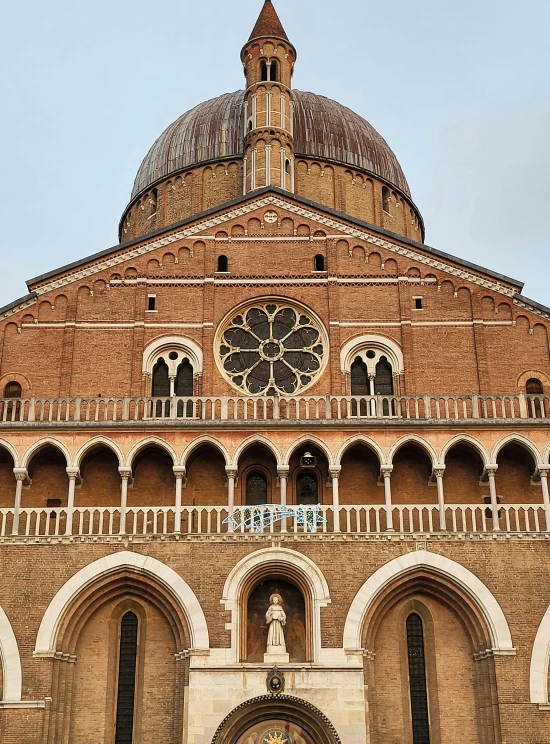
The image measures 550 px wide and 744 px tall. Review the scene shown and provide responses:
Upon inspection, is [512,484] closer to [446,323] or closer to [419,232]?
[446,323]

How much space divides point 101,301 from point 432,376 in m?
8.44

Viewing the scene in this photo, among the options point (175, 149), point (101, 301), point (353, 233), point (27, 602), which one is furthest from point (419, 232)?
point (27, 602)

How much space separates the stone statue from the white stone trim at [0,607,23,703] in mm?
5245

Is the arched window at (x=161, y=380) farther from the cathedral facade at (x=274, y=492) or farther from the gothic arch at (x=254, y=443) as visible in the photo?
the gothic arch at (x=254, y=443)

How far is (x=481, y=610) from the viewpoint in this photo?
79.1 feet

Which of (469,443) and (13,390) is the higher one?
(13,390)

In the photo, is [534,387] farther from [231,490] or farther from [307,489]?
[231,490]

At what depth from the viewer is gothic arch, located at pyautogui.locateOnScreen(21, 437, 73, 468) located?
25203 millimetres

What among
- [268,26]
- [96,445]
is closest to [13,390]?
[96,445]

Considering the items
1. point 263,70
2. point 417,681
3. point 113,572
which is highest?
point 263,70

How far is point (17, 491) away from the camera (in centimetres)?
2500

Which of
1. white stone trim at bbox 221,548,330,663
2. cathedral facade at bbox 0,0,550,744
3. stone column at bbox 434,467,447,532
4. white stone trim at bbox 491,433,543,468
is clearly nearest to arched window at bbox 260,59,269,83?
cathedral facade at bbox 0,0,550,744

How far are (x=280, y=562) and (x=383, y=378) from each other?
5.75 meters

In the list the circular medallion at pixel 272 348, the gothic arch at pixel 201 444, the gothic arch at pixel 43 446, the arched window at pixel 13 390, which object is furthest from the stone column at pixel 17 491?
the circular medallion at pixel 272 348
